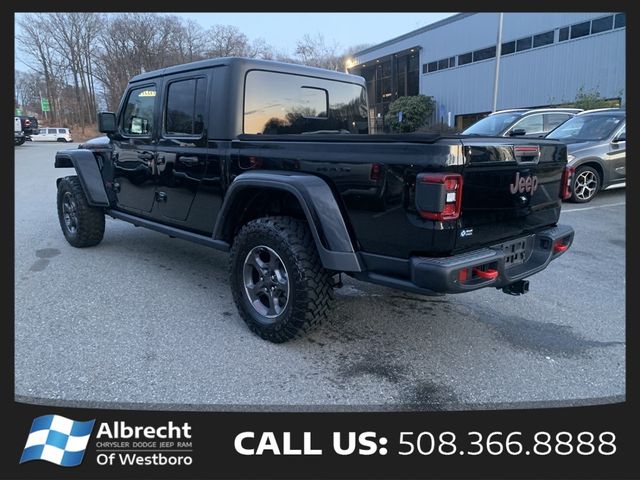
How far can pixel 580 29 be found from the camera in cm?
2341

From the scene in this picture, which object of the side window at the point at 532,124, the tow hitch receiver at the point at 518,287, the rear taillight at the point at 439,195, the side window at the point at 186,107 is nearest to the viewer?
the rear taillight at the point at 439,195

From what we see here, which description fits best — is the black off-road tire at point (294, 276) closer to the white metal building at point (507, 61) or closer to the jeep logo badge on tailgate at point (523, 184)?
the jeep logo badge on tailgate at point (523, 184)

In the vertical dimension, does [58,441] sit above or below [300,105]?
below

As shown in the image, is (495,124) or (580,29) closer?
(495,124)

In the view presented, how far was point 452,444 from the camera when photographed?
2527mm

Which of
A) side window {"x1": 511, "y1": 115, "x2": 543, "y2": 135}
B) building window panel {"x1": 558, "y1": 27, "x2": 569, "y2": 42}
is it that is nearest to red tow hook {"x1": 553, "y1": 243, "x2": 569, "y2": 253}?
side window {"x1": 511, "y1": 115, "x2": 543, "y2": 135}

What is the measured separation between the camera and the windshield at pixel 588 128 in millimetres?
8750

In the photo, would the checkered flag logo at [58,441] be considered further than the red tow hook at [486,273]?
No

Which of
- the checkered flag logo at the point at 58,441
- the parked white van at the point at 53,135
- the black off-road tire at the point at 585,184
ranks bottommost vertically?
the checkered flag logo at the point at 58,441

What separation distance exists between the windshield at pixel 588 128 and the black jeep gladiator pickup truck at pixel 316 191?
19.3ft

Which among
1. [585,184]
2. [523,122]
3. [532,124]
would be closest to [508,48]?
[532,124]

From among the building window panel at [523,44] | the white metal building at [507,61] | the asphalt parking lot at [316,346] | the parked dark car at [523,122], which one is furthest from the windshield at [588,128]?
the building window panel at [523,44]

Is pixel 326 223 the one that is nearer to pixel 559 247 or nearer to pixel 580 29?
pixel 559 247

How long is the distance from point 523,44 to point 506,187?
27.7m
